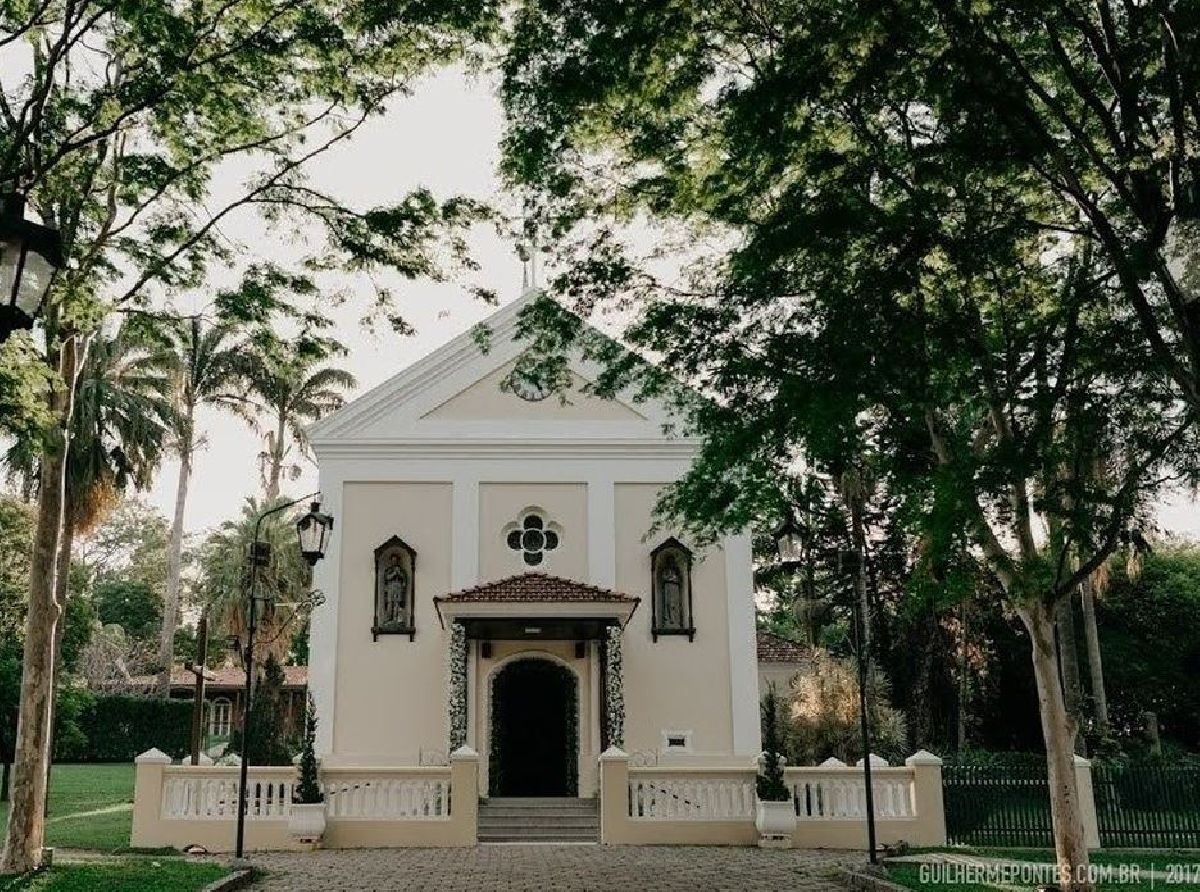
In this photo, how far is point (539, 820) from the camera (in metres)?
16.9

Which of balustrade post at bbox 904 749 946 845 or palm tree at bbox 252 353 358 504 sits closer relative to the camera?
balustrade post at bbox 904 749 946 845

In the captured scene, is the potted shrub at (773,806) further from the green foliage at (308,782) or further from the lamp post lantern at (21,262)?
the lamp post lantern at (21,262)

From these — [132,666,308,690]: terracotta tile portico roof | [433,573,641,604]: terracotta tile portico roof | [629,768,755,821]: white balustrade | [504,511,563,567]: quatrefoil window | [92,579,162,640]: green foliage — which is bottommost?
[629,768,755,821]: white balustrade

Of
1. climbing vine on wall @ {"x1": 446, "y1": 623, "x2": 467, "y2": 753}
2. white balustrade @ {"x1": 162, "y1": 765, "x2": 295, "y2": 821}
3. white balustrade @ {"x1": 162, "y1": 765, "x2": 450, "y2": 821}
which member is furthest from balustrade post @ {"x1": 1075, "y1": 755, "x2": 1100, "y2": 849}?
white balustrade @ {"x1": 162, "y1": 765, "x2": 295, "y2": 821}

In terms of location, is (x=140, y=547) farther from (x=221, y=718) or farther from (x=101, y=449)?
(x=101, y=449)

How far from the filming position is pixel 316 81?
10.9m

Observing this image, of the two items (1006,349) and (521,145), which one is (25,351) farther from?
(1006,349)

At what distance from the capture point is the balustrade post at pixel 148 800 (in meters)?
14.5

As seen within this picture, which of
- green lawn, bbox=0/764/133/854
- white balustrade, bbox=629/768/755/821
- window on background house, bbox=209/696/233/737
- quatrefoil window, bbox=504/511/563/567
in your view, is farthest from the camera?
window on background house, bbox=209/696/233/737

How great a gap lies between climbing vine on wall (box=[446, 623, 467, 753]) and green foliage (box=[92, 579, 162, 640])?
4112cm

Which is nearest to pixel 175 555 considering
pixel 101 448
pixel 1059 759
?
pixel 101 448

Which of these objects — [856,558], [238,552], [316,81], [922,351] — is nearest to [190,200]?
[316,81]

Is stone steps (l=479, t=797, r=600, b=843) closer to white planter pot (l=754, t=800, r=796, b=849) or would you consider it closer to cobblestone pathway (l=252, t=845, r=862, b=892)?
cobblestone pathway (l=252, t=845, r=862, b=892)

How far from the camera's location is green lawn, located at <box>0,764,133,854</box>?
49.0 ft
